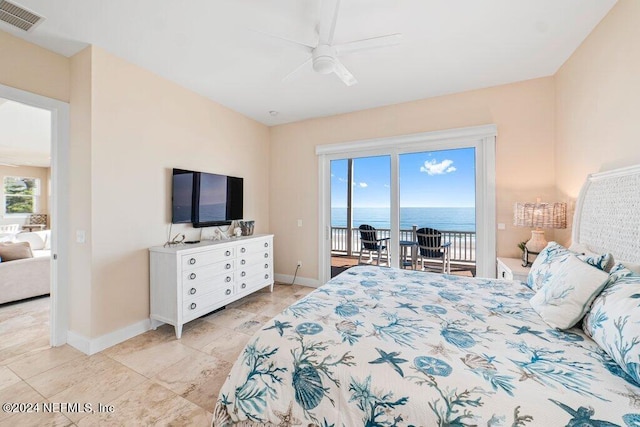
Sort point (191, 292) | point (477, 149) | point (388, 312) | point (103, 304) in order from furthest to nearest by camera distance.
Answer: point (477, 149) → point (191, 292) → point (103, 304) → point (388, 312)

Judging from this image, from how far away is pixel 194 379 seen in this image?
196cm

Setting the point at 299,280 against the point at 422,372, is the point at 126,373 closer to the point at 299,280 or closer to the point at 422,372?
the point at 422,372

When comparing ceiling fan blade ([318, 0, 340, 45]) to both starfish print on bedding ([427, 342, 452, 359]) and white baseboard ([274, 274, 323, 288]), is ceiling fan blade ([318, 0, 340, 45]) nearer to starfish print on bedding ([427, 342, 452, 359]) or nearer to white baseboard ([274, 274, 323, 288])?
starfish print on bedding ([427, 342, 452, 359])

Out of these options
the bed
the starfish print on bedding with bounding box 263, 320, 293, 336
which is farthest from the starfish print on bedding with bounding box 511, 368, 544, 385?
the starfish print on bedding with bounding box 263, 320, 293, 336

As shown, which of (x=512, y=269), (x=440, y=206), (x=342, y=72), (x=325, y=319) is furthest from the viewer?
(x=440, y=206)

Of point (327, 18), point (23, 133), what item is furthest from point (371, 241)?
point (23, 133)

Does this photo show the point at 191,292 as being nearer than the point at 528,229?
Yes

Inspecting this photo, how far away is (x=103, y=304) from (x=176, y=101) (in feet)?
7.57

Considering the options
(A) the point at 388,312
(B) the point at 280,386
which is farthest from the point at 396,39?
(B) the point at 280,386

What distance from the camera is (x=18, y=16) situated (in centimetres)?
190

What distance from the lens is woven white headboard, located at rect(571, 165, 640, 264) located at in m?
1.59

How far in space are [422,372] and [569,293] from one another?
1018mm

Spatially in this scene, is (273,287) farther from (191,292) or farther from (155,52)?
(155,52)

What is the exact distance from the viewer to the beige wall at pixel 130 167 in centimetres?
234
